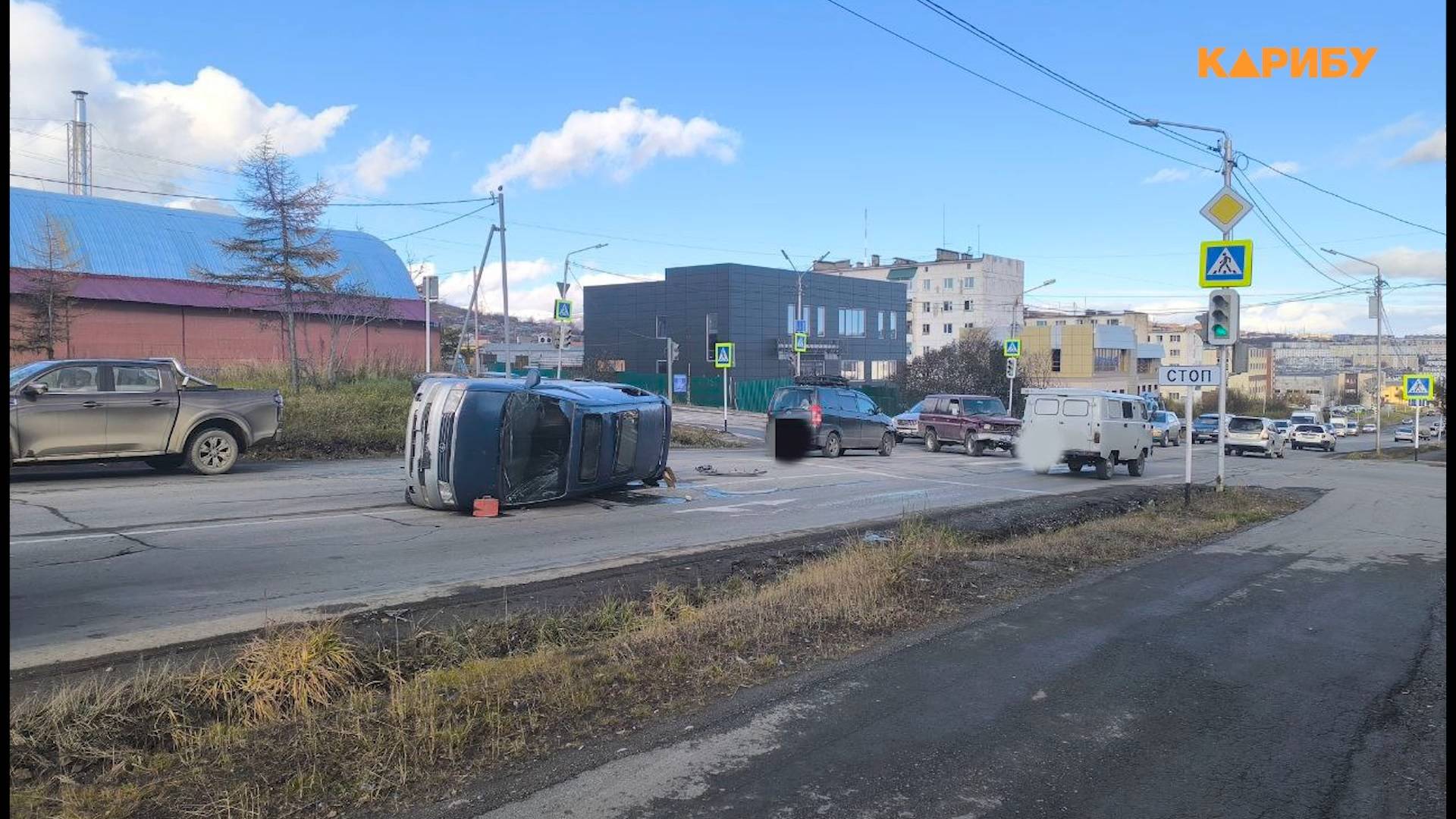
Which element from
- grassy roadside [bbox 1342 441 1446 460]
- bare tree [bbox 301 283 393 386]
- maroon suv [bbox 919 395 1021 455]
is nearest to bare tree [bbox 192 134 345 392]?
bare tree [bbox 301 283 393 386]

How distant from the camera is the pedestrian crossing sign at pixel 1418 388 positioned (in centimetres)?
3422

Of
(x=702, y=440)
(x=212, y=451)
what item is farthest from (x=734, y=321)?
(x=212, y=451)

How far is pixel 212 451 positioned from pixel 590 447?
6744 mm

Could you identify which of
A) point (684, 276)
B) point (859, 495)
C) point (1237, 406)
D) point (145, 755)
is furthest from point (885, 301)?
point (145, 755)

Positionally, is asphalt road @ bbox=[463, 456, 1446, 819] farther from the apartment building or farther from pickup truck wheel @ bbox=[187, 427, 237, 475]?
the apartment building

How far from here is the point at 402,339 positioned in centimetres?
4244

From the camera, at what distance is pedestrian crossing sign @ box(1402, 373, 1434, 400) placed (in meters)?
34.2

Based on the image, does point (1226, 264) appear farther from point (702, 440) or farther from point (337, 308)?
point (337, 308)

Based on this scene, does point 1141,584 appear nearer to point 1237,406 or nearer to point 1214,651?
point 1214,651

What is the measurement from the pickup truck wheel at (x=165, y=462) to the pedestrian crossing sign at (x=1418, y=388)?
38.4 meters

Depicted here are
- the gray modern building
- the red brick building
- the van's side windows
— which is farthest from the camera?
the gray modern building

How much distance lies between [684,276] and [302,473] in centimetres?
5292

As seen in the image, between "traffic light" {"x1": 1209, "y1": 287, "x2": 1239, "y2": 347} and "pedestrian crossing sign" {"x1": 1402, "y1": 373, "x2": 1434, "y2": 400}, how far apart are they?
2631 centimetres

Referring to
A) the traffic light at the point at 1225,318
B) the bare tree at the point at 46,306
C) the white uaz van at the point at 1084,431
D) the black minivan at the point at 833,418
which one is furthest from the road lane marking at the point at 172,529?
the bare tree at the point at 46,306
